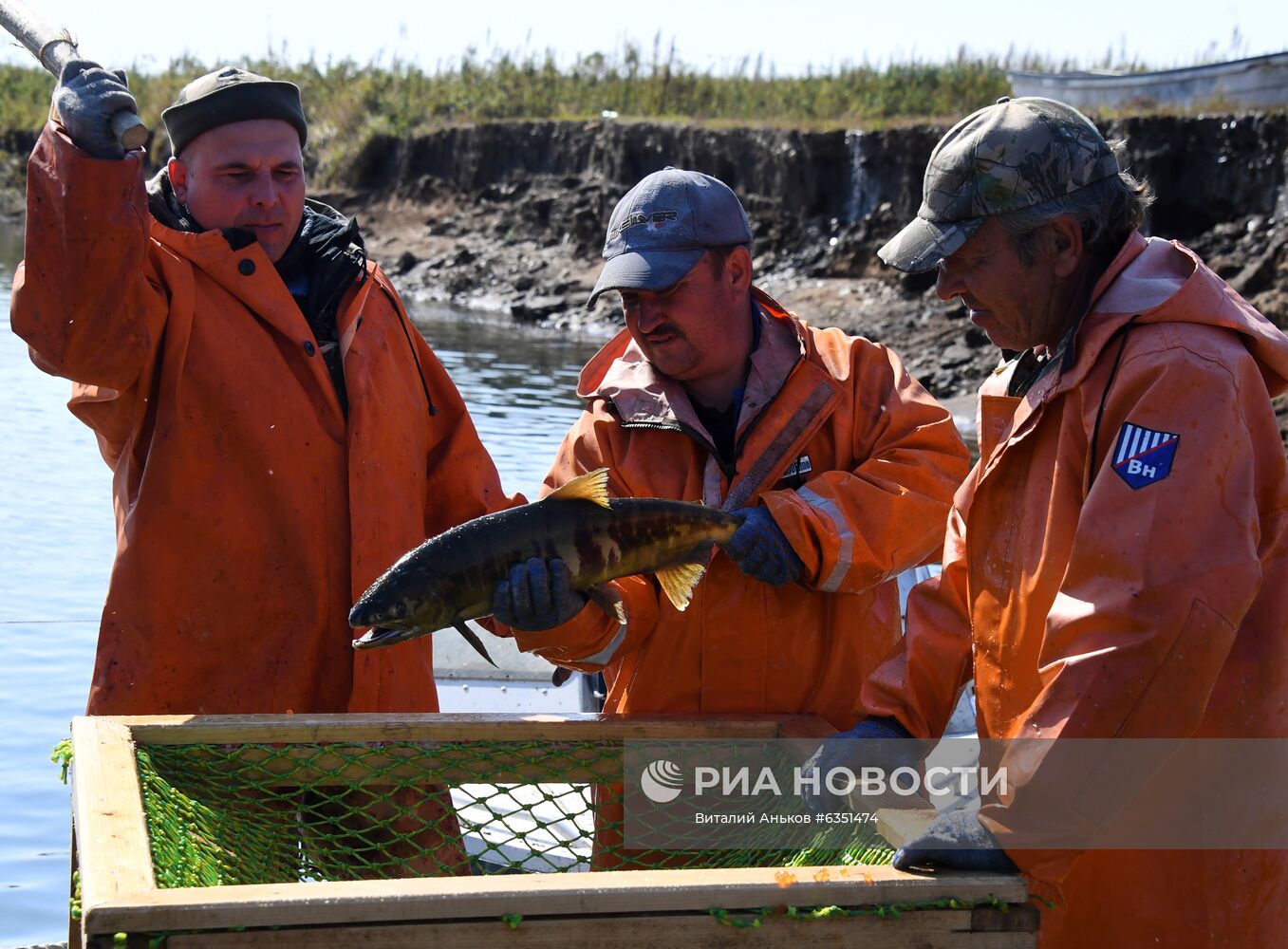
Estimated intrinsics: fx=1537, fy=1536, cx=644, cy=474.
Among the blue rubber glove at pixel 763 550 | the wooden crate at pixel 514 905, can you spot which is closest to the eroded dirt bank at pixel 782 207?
the blue rubber glove at pixel 763 550

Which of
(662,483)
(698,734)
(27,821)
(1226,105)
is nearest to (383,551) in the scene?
(662,483)

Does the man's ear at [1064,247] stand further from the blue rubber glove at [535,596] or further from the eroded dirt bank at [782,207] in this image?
the eroded dirt bank at [782,207]

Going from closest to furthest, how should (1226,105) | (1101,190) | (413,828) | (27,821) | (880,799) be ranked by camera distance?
1. (1101,190)
2. (880,799)
3. (413,828)
4. (27,821)
5. (1226,105)

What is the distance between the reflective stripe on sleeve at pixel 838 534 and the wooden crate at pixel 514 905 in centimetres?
107

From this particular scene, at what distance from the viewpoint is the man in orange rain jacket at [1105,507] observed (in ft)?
8.25

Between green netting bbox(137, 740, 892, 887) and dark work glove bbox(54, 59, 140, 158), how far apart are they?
1.37m

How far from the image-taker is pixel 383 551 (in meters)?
3.96

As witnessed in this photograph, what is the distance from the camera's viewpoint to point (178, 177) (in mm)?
4195

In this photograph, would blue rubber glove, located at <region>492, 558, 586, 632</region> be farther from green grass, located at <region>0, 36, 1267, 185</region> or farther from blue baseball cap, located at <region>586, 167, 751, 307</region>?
green grass, located at <region>0, 36, 1267, 185</region>

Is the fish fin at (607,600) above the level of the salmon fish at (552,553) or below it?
below

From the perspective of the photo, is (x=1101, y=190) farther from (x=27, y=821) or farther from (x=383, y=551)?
(x=27, y=821)

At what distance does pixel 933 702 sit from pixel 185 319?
208 cm

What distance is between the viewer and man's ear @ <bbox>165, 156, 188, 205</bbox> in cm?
416

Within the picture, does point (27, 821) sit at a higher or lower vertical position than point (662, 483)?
lower
